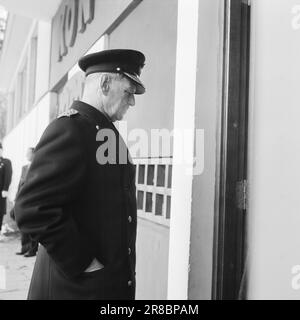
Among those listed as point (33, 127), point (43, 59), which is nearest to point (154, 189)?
point (43, 59)

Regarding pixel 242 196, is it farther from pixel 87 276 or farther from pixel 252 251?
pixel 87 276

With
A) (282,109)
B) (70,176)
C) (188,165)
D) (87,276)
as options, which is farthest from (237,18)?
(87,276)

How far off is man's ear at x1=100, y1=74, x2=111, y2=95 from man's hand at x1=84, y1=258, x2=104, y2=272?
602 mm

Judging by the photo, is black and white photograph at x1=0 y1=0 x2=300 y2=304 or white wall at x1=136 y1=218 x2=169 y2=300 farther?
white wall at x1=136 y1=218 x2=169 y2=300

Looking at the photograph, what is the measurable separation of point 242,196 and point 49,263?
2.47 ft

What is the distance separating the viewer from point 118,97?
4.40 feet

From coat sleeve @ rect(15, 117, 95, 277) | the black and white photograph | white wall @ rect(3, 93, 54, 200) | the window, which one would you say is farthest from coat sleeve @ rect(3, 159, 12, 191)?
coat sleeve @ rect(15, 117, 95, 277)

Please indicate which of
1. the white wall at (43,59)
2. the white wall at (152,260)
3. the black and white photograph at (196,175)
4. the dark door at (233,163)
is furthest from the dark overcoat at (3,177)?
the dark door at (233,163)

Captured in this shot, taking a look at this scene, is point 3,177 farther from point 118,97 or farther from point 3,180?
point 118,97

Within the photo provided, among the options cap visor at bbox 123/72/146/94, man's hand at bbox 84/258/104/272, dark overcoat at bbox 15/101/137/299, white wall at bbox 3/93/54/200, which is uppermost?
white wall at bbox 3/93/54/200

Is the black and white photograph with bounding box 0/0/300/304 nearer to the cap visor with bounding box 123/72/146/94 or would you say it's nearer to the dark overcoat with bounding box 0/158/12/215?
the cap visor with bounding box 123/72/146/94

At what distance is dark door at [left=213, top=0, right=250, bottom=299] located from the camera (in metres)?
1.37

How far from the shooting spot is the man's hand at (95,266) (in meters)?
1.18

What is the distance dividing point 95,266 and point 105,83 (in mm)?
654
